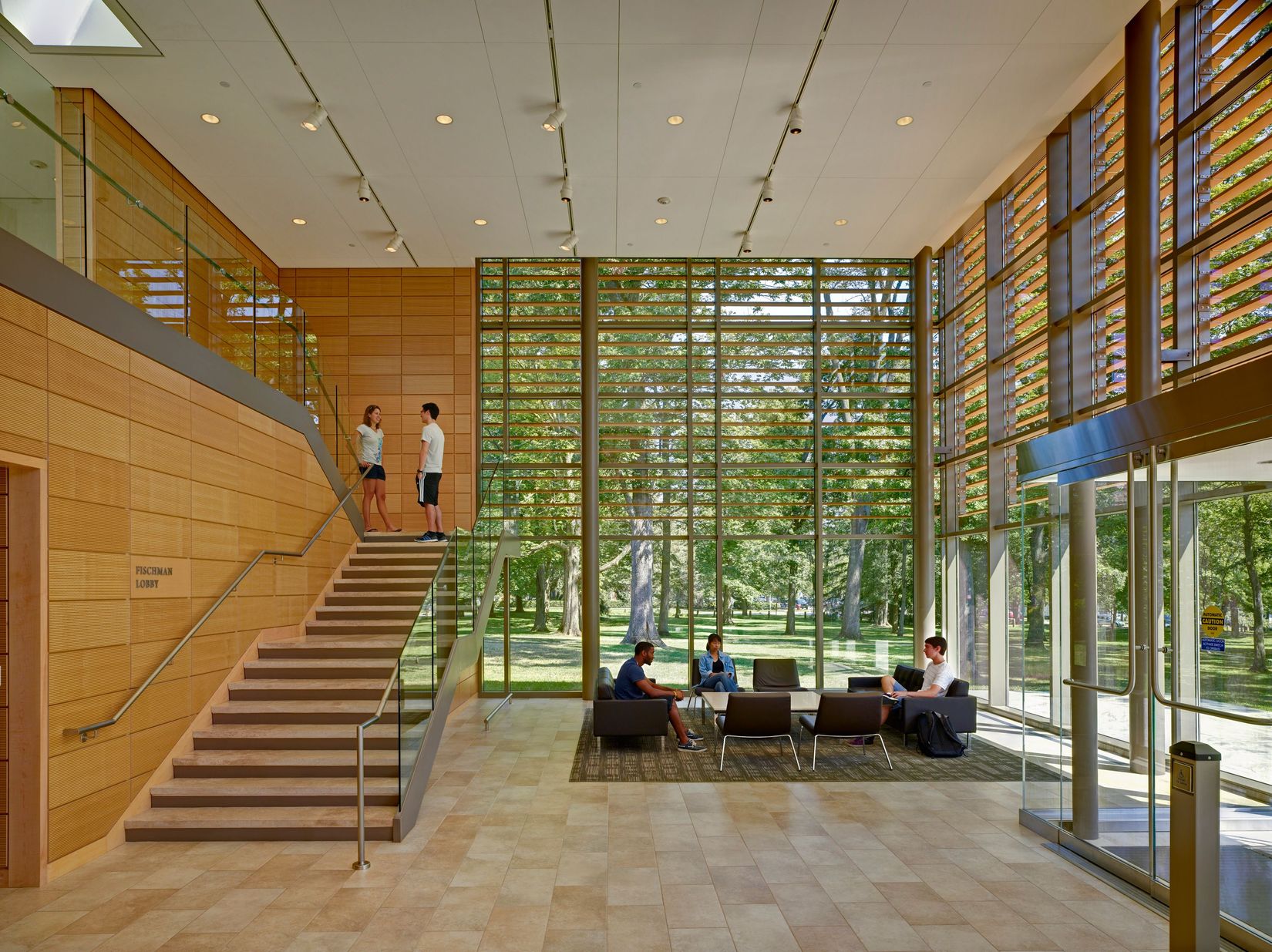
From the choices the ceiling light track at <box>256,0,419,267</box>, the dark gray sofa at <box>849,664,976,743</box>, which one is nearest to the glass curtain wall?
the ceiling light track at <box>256,0,419,267</box>

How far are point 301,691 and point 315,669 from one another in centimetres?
38

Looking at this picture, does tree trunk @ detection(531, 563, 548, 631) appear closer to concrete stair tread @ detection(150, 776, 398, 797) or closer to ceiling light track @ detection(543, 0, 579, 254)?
ceiling light track @ detection(543, 0, 579, 254)

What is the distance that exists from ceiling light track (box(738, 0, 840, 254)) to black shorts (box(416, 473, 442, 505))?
5.00 meters

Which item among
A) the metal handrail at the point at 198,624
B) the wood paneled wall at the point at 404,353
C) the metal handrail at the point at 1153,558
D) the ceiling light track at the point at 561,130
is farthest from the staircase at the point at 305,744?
the metal handrail at the point at 1153,558

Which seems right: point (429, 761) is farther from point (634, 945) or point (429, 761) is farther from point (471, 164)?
point (471, 164)

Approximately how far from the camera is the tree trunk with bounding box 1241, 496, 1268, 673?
14.3ft

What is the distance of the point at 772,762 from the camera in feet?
28.7

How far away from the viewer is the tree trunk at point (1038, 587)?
6.41 m

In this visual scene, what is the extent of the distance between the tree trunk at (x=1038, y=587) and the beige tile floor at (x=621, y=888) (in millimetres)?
1415

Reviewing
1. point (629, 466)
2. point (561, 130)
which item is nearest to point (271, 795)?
point (561, 130)

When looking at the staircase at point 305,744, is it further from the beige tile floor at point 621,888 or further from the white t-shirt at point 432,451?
the white t-shirt at point 432,451

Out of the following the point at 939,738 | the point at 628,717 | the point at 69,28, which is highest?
the point at 69,28

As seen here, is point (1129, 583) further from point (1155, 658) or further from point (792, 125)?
point (792, 125)

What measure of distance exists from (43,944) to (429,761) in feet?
9.88
